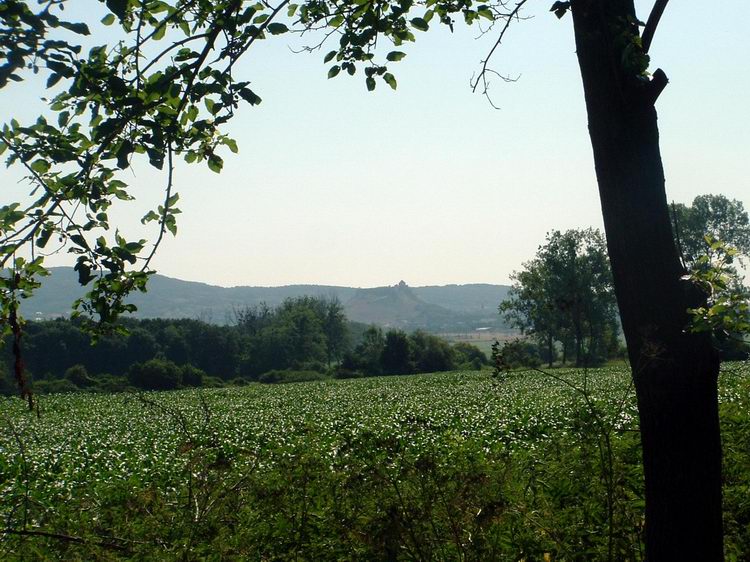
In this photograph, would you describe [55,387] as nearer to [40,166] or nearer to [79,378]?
[79,378]

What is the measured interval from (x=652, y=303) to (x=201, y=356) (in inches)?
3227

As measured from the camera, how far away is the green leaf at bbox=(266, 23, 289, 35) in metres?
3.90

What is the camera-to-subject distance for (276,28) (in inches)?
154

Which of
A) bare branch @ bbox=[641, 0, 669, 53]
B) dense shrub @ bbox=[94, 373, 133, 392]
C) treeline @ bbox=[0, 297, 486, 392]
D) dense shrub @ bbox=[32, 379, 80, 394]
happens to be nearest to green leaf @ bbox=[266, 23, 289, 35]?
bare branch @ bbox=[641, 0, 669, 53]

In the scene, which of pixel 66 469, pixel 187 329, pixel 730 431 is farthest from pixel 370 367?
pixel 730 431

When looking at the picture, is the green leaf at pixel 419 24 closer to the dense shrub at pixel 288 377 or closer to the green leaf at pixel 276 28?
the green leaf at pixel 276 28

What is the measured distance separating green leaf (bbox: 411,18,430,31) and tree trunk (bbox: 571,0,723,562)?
1.42 m

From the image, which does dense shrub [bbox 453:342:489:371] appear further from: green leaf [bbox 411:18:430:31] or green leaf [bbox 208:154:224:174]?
green leaf [bbox 208:154:224:174]

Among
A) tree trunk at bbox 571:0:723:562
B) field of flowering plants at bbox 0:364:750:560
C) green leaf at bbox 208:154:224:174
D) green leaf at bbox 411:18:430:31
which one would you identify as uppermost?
green leaf at bbox 411:18:430:31

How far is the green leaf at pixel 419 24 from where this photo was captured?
15.1 ft

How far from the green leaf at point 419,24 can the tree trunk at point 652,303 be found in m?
1.42

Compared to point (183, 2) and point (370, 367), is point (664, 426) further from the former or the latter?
point (370, 367)

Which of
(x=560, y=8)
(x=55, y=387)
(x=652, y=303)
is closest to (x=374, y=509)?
(x=652, y=303)

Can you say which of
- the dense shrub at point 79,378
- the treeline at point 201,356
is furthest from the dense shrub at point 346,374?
the dense shrub at point 79,378
